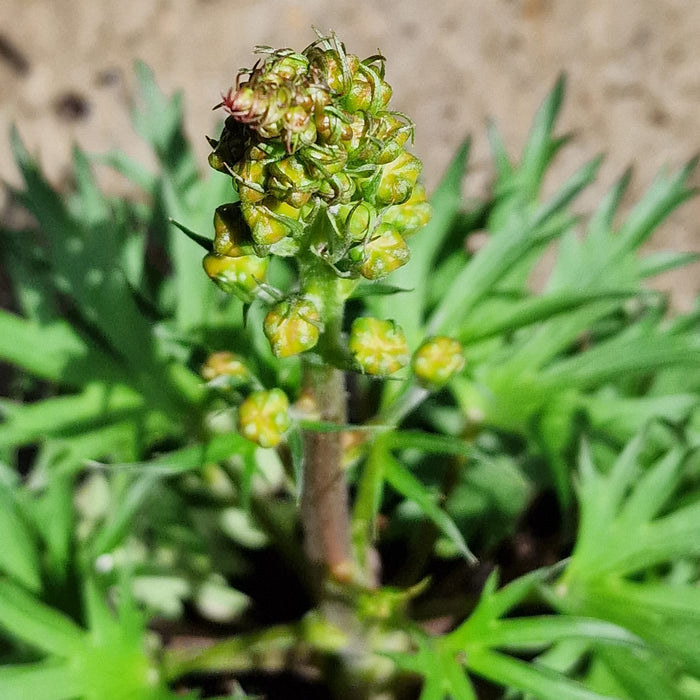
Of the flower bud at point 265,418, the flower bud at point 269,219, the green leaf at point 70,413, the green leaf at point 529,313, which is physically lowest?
the flower bud at point 265,418

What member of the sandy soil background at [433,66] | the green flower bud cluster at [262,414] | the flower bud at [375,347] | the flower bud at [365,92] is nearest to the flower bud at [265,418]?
the green flower bud cluster at [262,414]

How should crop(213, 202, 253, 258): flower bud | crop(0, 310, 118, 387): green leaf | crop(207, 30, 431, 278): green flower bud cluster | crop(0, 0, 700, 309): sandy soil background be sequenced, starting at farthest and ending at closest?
crop(0, 0, 700, 309): sandy soil background, crop(0, 310, 118, 387): green leaf, crop(213, 202, 253, 258): flower bud, crop(207, 30, 431, 278): green flower bud cluster

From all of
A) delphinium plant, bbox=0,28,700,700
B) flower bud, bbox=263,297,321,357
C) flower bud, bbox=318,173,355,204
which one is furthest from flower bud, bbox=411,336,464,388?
flower bud, bbox=318,173,355,204

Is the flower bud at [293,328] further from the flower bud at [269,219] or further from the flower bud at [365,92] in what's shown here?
the flower bud at [365,92]

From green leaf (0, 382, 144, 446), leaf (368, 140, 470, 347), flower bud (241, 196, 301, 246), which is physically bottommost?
flower bud (241, 196, 301, 246)

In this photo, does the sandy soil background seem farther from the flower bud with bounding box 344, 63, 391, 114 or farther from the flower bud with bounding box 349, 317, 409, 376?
the flower bud with bounding box 344, 63, 391, 114

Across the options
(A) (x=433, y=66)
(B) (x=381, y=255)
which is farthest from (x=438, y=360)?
(A) (x=433, y=66)

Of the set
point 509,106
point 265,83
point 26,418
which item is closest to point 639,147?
point 509,106

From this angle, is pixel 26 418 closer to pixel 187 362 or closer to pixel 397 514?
pixel 187 362
